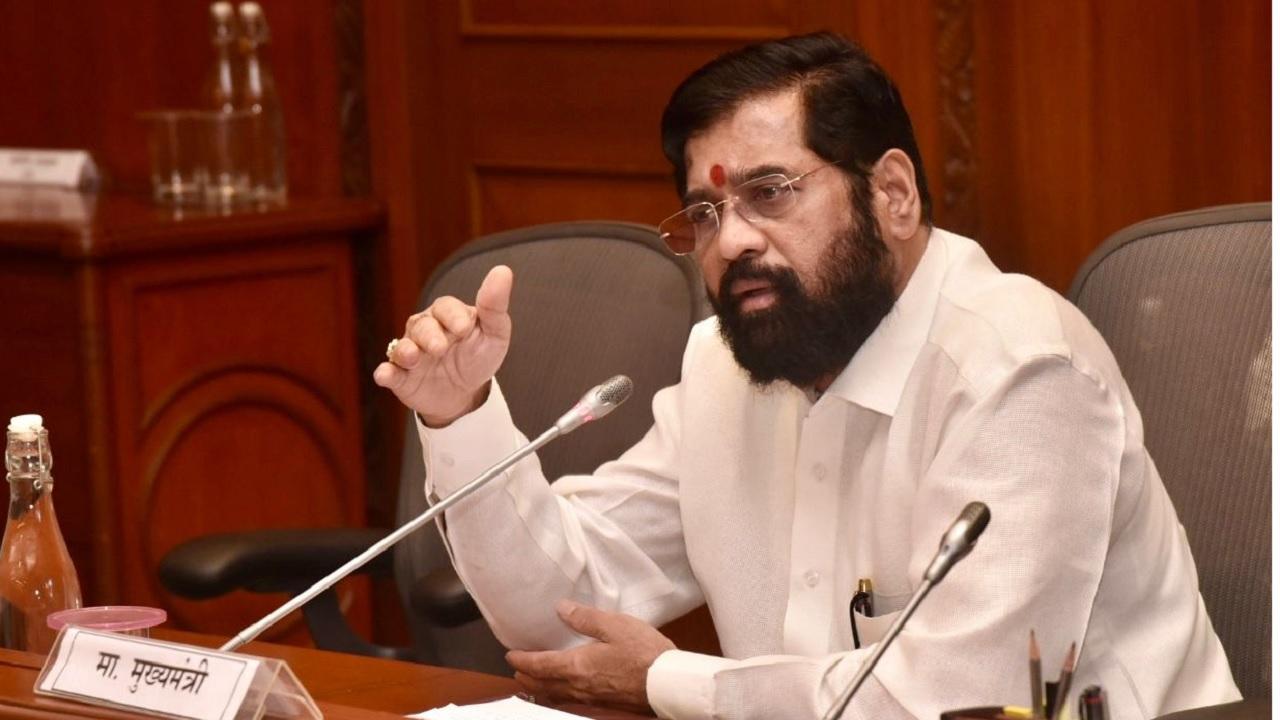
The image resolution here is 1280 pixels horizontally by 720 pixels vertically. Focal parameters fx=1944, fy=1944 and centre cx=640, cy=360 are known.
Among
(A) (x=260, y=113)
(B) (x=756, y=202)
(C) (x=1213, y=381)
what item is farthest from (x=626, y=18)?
(C) (x=1213, y=381)

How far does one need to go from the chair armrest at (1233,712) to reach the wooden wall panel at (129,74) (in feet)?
7.99

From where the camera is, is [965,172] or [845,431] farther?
[965,172]

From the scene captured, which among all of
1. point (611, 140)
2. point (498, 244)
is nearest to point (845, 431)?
point (498, 244)

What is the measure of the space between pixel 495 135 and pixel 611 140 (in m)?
0.28

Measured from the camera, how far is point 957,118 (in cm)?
288

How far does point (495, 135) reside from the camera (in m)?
3.50

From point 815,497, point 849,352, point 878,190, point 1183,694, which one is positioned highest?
point 878,190

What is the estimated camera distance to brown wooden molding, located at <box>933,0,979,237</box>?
2.86m

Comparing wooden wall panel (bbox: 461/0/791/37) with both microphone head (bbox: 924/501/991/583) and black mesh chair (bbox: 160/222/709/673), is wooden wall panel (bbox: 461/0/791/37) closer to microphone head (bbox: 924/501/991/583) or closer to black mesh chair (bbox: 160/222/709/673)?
black mesh chair (bbox: 160/222/709/673)

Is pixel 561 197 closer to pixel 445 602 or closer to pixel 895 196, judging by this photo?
pixel 445 602

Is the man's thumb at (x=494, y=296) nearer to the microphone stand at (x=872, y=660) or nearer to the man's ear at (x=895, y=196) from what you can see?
the man's ear at (x=895, y=196)

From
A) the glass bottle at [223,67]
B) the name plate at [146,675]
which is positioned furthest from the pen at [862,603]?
the glass bottle at [223,67]

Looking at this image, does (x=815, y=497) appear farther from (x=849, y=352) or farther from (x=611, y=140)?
(x=611, y=140)

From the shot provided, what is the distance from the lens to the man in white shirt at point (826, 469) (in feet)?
5.95
